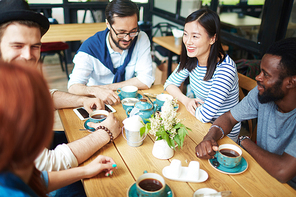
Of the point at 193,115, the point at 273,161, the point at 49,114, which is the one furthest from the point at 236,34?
the point at 49,114

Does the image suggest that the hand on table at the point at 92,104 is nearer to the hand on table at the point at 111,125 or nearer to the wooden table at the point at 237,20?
the hand on table at the point at 111,125

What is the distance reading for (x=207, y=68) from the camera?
66.7 inches

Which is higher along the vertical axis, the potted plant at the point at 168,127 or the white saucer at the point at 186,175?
the potted plant at the point at 168,127

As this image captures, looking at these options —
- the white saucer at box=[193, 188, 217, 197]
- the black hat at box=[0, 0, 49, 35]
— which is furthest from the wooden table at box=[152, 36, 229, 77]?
the white saucer at box=[193, 188, 217, 197]

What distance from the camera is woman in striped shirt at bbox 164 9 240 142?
5.02ft

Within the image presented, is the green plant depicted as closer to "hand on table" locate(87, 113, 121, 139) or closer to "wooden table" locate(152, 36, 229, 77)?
"hand on table" locate(87, 113, 121, 139)

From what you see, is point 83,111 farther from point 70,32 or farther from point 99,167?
point 70,32

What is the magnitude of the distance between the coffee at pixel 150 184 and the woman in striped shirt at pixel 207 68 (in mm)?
678

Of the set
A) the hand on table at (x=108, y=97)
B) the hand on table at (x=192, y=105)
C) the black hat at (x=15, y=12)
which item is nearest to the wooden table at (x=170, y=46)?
the hand on table at (x=192, y=105)

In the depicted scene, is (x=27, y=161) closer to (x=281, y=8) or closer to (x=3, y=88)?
(x=3, y=88)

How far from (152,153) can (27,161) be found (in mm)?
671

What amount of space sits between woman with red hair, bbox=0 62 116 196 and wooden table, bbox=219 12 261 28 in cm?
329

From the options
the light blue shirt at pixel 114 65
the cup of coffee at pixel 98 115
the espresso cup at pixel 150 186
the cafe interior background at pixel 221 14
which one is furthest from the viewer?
the cafe interior background at pixel 221 14

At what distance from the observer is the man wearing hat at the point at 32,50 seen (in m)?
1.05
